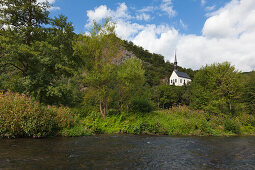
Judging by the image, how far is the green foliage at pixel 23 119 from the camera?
37.6ft

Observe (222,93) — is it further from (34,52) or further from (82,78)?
(34,52)

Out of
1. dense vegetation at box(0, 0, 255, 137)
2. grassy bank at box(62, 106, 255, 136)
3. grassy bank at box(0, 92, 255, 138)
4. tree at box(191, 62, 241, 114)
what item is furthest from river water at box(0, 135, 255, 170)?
tree at box(191, 62, 241, 114)

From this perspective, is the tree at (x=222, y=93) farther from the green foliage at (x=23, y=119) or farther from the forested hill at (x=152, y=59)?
the forested hill at (x=152, y=59)

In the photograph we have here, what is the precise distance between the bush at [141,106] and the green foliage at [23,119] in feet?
36.3

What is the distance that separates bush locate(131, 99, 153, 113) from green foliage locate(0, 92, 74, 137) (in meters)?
11.1

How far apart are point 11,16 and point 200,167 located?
23298 mm

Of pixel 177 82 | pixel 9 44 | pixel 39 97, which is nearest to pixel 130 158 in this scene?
pixel 39 97

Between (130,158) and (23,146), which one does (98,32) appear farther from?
(130,158)

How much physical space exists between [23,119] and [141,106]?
544 inches

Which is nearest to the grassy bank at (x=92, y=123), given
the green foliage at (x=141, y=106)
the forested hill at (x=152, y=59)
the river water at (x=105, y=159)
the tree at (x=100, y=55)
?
the green foliage at (x=141, y=106)

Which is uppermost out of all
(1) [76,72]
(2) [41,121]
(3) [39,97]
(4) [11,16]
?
(4) [11,16]

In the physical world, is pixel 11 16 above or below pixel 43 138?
above

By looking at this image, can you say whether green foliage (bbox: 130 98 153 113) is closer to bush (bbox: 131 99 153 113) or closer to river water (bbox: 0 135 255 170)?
bush (bbox: 131 99 153 113)

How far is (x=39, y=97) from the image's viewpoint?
18953 millimetres
